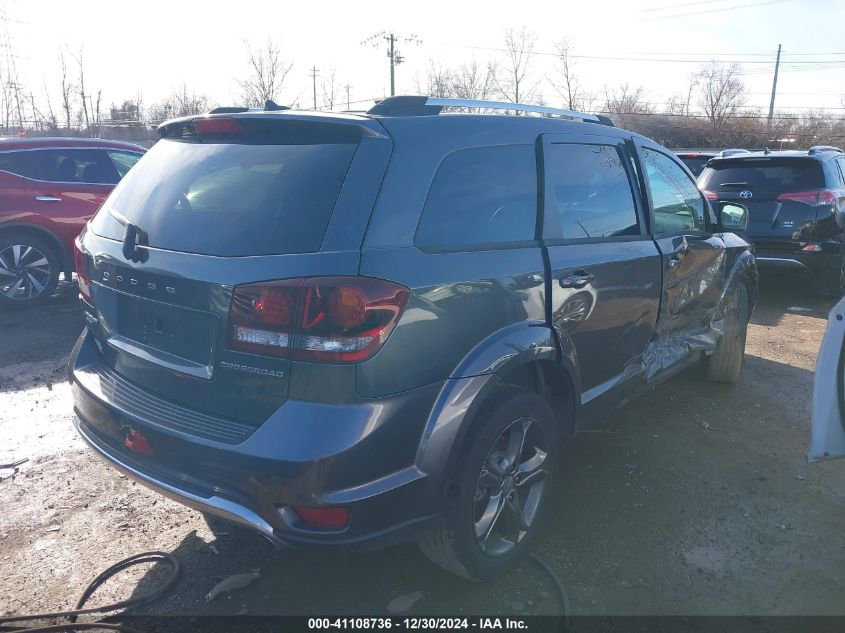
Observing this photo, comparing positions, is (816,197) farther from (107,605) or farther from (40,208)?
(40,208)

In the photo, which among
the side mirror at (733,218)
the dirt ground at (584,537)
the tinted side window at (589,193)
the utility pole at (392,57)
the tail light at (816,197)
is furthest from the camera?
the utility pole at (392,57)

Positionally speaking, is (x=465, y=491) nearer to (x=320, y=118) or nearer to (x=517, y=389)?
(x=517, y=389)

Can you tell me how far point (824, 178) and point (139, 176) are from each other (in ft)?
25.8

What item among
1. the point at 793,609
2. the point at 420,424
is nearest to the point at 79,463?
the point at 420,424

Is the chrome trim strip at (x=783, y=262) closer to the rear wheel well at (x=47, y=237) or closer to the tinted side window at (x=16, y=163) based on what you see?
the rear wheel well at (x=47, y=237)

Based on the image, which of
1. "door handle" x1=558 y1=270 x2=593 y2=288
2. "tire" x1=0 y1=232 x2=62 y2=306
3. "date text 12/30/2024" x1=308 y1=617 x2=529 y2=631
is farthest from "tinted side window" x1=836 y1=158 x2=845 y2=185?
"tire" x1=0 y1=232 x2=62 y2=306

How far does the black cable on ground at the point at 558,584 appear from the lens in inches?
105

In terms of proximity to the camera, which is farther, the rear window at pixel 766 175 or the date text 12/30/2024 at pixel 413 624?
the rear window at pixel 766 175

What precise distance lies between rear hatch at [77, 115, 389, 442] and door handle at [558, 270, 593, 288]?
3.44ft

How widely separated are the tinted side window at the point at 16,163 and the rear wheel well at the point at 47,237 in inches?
24.2

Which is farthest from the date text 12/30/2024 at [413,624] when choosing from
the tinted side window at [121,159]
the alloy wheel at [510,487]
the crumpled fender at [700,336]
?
the tinted side window at [121,159]

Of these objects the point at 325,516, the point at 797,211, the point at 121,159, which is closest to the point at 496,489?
the point at 325,516

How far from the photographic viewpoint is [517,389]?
284cm

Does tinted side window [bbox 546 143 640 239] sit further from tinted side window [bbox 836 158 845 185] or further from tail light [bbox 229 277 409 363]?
tinted side window [bbox 836 158 845 185]
